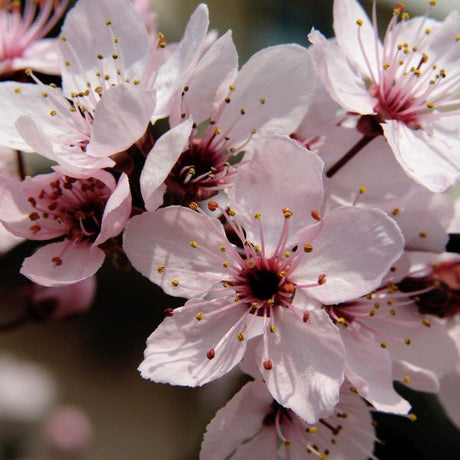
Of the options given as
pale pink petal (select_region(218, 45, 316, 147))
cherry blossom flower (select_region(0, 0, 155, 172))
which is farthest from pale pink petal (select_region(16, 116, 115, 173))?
pale pink petal (select_region(218, 45, 316, 147))

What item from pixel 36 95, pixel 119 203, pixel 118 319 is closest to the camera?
pixel 119 203

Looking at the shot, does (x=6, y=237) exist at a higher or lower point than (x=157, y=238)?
lower

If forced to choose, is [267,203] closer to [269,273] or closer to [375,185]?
[269,273]

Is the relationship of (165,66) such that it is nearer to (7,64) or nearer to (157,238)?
(157,238)

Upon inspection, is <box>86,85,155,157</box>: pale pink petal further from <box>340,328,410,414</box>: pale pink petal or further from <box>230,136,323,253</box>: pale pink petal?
<box>340,328,410,414</box>: pale pink petal

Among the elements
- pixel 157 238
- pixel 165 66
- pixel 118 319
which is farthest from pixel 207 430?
pixel 118 319

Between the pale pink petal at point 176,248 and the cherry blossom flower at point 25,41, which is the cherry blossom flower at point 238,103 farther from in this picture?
the cherry blossom flower at point 25,41
